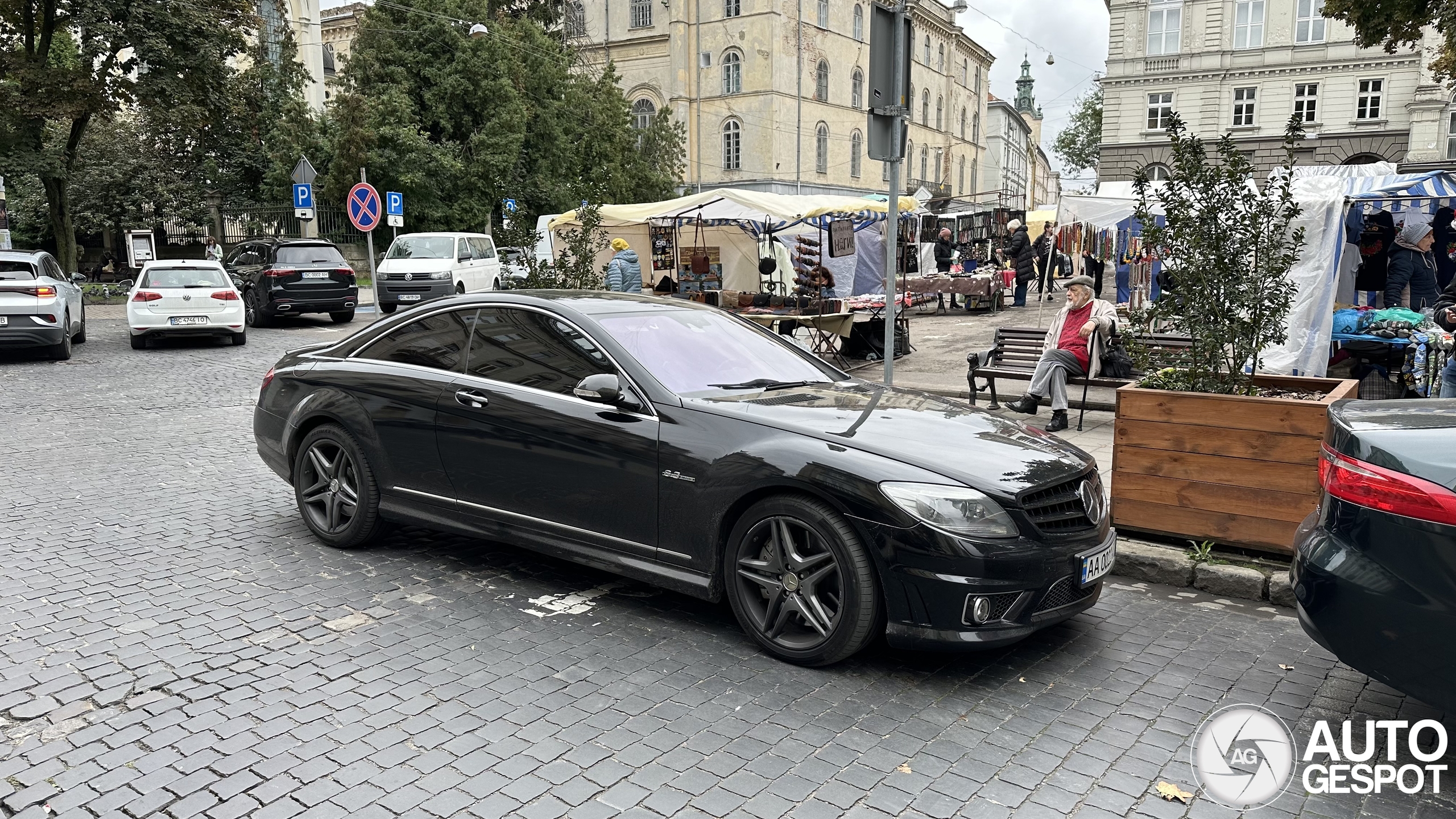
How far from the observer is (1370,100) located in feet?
146

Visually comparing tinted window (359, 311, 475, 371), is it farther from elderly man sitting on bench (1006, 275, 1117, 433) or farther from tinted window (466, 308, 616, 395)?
elderly man sitting on bench (1006, 275, 1117, 433)

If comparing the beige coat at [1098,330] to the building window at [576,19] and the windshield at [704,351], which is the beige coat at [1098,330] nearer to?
the windshield at [704,351]

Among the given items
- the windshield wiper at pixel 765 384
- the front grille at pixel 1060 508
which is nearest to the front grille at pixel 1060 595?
the front grille at pixel 1060 508

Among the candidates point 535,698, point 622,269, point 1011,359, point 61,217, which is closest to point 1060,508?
point 535,698

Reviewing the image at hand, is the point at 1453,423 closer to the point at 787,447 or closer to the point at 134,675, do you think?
the point at 787,447

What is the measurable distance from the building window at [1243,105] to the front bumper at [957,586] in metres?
49.6

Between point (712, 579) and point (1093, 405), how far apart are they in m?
7.14

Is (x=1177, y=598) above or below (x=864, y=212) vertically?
below

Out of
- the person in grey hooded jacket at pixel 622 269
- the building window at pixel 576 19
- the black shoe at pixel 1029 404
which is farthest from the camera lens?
the building window at pixel 576 19

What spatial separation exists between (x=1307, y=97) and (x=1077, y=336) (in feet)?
146

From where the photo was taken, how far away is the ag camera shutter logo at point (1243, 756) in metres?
3.29

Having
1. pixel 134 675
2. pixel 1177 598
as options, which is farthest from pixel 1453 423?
pixel 134 675

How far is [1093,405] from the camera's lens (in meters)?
10.4

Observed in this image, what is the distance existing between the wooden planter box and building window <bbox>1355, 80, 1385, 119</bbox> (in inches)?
1861
